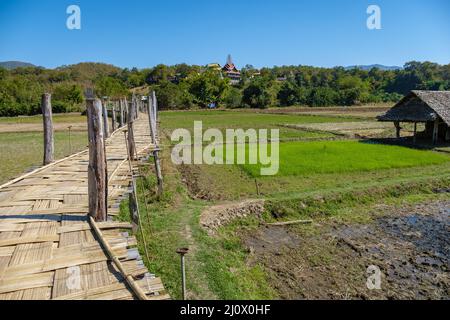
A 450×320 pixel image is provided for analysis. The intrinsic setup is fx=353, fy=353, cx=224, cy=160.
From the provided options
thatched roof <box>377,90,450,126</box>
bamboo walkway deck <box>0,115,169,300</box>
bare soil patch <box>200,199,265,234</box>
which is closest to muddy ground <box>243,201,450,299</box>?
bare soil patch <box>200,199,265,234</box>

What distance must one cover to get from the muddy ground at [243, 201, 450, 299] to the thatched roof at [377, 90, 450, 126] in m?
12.0

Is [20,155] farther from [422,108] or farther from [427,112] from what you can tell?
[422,108]

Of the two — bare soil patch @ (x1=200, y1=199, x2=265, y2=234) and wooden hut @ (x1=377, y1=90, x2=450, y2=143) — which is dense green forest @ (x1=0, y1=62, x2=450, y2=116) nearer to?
wooden hut @ (x1=377, y1=90, x2=450, y2=143)

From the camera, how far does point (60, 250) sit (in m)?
4.50

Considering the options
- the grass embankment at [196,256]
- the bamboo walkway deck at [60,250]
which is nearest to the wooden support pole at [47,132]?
the grass embankment at [196,256]

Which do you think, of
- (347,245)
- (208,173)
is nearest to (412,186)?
(347,245)

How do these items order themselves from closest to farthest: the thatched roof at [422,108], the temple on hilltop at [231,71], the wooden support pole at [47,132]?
the wooden support pole at [47,132]
the thatched roof at [422,108]
the temple on hilltop at [231,71]

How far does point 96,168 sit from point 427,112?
20685 mm

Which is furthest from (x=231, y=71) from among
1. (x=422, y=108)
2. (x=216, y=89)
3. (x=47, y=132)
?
(x=47, y=132)

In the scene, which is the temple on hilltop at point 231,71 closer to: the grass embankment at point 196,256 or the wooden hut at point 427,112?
the wooden hut at point 427,112

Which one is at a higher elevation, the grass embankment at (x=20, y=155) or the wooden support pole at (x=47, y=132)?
the wooden support pole at (x=47, y=132)

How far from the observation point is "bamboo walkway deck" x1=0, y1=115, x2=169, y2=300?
3.74 metres

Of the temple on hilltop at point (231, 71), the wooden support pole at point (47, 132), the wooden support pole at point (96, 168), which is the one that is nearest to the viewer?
the wooden support pole at point (96, 168)

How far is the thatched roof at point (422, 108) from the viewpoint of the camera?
20.2 metres
